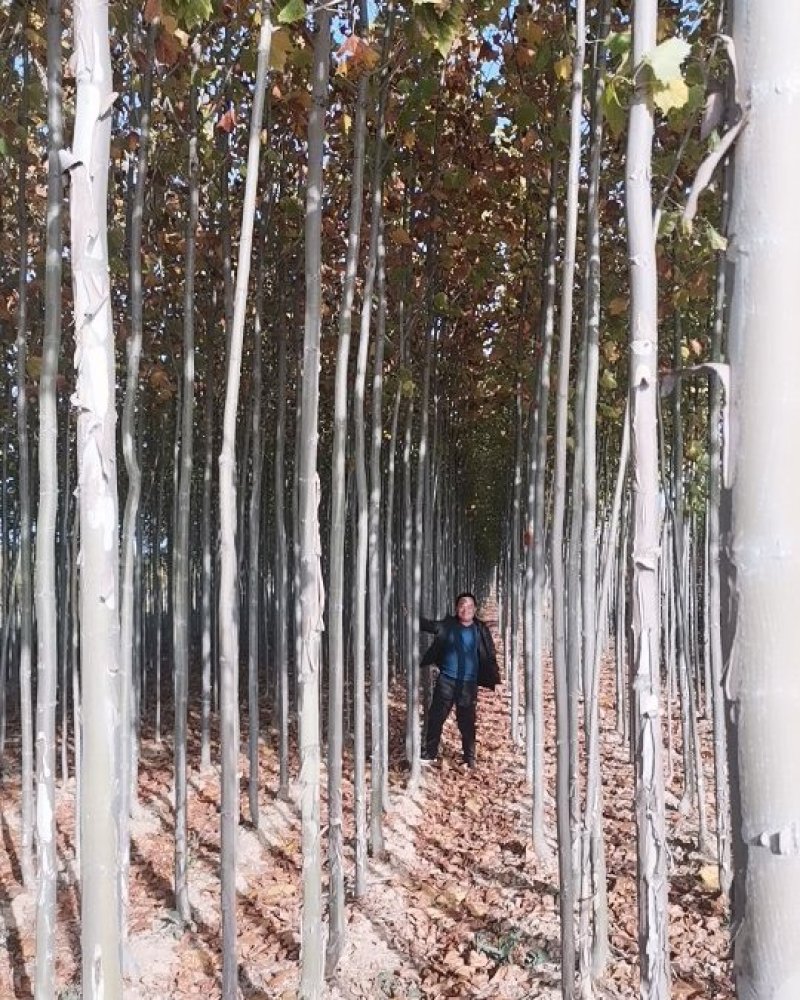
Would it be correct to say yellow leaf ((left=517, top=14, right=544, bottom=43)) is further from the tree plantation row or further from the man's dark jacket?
the man's dark jacket

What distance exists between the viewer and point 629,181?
5.41 feet

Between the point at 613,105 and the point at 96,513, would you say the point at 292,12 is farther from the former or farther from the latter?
the point at 96,513

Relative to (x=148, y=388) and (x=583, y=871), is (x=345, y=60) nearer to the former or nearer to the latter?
(x=583, y=871)

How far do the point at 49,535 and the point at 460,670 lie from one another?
4.44m

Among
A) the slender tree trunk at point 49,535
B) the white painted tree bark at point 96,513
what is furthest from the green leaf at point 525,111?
the white painted tree bark at point 96,513

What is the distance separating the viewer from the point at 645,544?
160 centimetres

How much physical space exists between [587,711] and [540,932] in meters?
1.58

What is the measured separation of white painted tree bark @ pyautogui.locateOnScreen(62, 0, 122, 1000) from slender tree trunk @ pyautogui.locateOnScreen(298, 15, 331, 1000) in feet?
3.82

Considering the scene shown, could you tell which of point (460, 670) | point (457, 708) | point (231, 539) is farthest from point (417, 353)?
point (231, 539)

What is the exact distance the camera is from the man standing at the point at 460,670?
6.46 meters

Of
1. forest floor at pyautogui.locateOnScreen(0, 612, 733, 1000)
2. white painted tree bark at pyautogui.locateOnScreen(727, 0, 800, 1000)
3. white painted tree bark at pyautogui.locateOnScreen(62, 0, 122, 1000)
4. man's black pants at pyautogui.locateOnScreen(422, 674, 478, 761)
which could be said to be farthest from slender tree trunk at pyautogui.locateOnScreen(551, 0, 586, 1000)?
man's black pants at pyautogui.locateOnScreen(422, 674, 478, 761)

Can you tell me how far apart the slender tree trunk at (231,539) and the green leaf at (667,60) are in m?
1.35

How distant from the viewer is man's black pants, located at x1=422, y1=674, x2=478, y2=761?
6.44 m

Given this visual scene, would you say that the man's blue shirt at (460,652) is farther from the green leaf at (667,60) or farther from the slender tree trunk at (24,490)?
the green leaf at (667,60)
